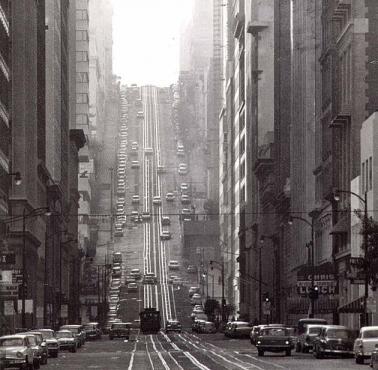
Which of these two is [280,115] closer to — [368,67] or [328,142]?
[328,142]

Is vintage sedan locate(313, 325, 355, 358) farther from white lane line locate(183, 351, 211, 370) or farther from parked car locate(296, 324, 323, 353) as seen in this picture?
white lane line locate(183, 351, 211, 370)

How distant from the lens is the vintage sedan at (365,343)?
72.0 meters

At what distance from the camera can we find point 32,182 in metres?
146

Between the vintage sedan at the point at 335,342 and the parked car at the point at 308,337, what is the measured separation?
5011mm

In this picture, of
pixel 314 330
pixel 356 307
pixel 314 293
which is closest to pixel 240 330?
pixel 314 293

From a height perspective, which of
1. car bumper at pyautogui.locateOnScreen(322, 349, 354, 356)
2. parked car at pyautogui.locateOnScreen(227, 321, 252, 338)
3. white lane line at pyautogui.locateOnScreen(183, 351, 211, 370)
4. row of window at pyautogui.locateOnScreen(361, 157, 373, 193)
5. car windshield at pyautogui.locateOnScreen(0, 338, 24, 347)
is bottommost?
white lane line at pyautogui.locateOnScreen(183, 351, 211, 370)

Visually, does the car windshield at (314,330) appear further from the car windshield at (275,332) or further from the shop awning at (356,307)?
the shop awning at (356,307)

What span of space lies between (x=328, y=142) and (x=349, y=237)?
21.4 m

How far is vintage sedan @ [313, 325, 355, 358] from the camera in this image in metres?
81.2

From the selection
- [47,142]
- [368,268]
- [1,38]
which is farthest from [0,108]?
[47,142]

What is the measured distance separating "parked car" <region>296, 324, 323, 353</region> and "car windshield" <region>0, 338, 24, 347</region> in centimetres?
2190

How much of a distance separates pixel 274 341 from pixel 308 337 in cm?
446

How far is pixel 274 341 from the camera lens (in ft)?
286

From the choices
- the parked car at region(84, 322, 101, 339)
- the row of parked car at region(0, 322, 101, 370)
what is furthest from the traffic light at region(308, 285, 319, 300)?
the parked car at region(84, 322, 101, 339)
